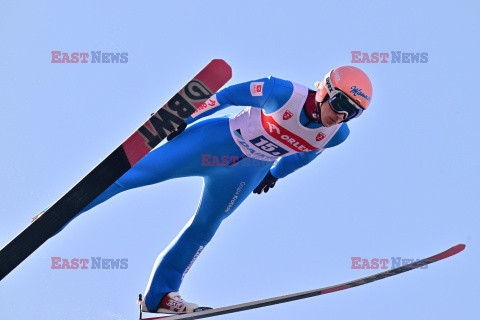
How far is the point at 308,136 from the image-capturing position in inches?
223

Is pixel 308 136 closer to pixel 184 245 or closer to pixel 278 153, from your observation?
pixel 278 153

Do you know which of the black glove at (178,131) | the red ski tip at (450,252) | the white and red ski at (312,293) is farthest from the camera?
the red ski tip at (450,252)

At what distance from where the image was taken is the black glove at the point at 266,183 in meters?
6.31

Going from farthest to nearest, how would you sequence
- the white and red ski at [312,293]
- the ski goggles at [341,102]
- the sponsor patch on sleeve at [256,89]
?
the white and red ski at [312,293] < the sponsor patch on sleeve at [256,89] < the ski goggles at [341,102]

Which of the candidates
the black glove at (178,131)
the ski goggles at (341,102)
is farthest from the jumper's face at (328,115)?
the black glove at (178,131)

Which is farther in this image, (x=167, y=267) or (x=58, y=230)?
(x=167, y=267)

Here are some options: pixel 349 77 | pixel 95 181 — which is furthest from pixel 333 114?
pixel 95 181

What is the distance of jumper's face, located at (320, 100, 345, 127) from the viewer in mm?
5418

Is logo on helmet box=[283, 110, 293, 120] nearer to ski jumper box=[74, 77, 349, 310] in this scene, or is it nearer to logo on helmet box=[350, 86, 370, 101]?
ski jumper box=[74, 77, 349, 310]

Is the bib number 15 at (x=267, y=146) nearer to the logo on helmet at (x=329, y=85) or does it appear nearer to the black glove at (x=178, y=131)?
the black glove at (x=178, y=131)

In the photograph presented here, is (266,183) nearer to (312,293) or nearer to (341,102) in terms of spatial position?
(312,293)

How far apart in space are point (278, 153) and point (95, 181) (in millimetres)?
1336

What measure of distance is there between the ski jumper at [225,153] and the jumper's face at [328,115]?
15cm

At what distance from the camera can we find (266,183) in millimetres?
6316
